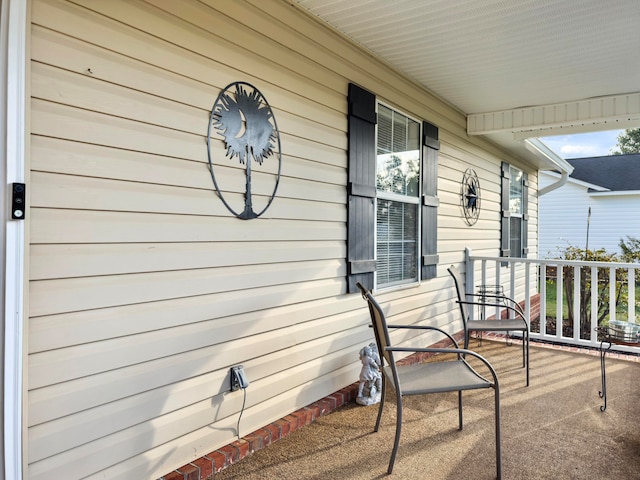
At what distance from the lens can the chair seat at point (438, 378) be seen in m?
2.17

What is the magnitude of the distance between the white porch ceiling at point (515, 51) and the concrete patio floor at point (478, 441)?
2617mm

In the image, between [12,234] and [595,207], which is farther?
[595,207]

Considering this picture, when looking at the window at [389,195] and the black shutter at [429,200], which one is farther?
the black shutter at [429,200]

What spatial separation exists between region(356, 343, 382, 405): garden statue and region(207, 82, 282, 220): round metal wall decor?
1.37 metres

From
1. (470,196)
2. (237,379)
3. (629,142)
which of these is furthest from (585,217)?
(237,379)

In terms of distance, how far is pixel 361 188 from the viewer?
3338 millimetres

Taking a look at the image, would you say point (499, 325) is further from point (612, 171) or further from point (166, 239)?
point (612, 171)

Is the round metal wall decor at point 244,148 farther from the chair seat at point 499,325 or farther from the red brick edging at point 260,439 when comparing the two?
the chair seat at point 499,325

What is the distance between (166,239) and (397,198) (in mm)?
2388

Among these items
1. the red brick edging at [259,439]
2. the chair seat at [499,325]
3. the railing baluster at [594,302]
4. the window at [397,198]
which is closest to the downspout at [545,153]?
the railing baluster at [594,302]

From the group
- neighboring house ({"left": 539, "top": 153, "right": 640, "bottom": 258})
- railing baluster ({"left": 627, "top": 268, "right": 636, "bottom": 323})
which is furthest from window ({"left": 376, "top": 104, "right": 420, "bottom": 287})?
neighboring house ({"left": 539, "top": 153, "right": 640, "bottom": 258})

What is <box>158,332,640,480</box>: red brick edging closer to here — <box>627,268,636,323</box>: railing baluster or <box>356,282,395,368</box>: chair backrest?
<box>356,282,395,368</box>: chair backrest

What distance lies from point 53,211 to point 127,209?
0.30m

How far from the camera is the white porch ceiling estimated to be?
2.76 m
